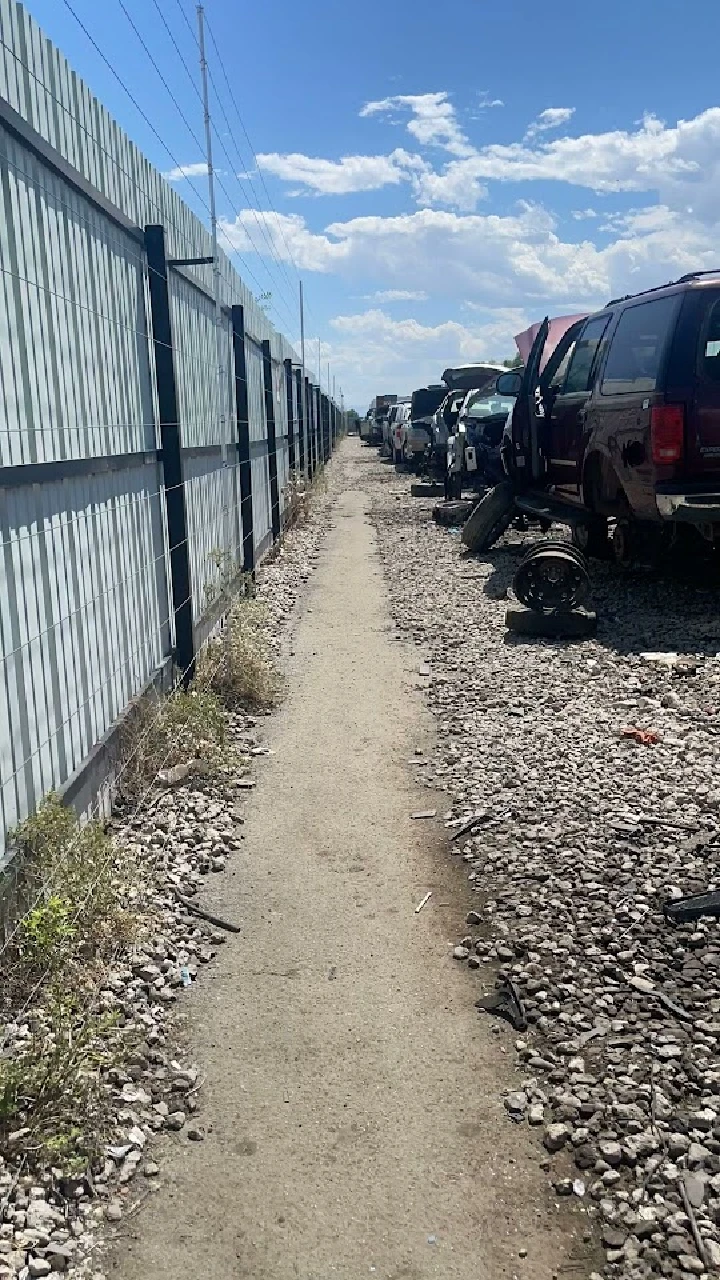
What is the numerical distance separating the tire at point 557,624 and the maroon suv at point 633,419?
0.93 meters

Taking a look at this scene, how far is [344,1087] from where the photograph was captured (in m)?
3.07

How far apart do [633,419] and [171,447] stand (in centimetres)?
373

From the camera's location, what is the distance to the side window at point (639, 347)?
26.2 ft

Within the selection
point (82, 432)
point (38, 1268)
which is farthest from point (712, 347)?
point (38, 1268)

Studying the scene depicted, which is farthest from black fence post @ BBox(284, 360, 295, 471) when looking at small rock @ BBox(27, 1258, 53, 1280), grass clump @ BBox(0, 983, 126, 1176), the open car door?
small rock @ BBox(27, 1258, 53, 1280)

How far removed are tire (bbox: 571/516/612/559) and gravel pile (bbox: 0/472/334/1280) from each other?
5.62 meters

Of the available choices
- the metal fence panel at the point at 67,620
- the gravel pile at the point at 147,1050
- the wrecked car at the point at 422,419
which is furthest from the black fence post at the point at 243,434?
the wrecked car at the point at 422,419

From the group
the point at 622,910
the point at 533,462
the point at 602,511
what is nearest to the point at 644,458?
the point at 602,511

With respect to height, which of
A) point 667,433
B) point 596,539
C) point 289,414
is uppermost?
point 289,414

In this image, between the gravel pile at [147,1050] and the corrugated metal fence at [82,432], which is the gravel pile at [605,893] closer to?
the gravel pile at [147,1050]

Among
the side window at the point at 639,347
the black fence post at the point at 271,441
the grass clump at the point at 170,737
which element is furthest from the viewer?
the black fence post at the point at 271,441

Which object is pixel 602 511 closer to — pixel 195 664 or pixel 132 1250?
pixel 195 664

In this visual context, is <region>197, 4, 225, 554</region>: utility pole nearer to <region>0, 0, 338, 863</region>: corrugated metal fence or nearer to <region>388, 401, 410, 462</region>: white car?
<region>0, 0, 338, 863</region>: corrugated metal fence

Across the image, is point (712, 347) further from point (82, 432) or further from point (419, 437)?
point (419, 437)
